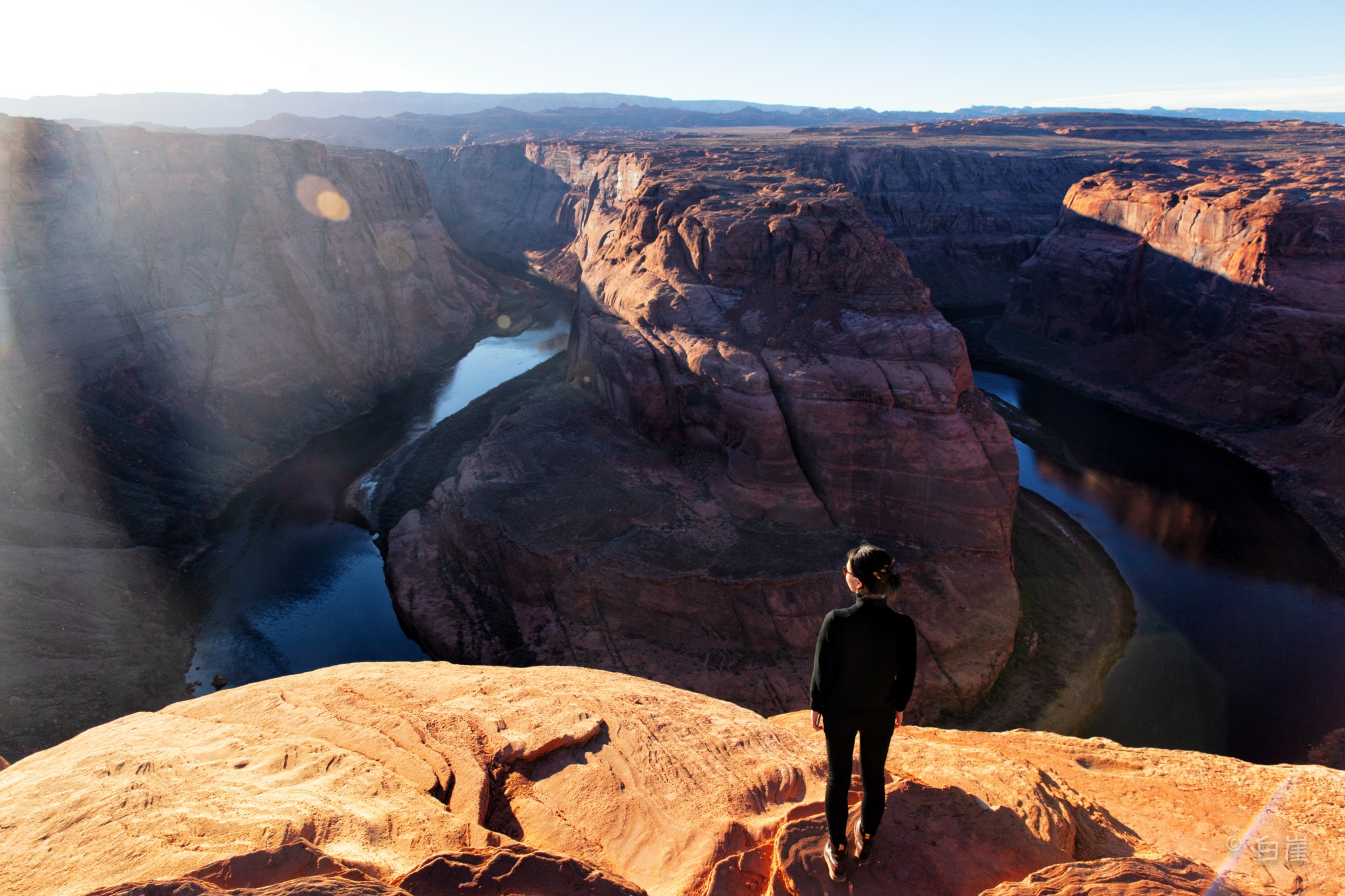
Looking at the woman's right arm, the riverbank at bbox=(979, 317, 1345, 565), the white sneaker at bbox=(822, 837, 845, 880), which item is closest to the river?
the riverbank at bbox=(979, 317, 1345, 565)

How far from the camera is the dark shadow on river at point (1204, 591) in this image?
21.7 metres

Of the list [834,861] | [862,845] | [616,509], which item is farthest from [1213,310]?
[834,861]

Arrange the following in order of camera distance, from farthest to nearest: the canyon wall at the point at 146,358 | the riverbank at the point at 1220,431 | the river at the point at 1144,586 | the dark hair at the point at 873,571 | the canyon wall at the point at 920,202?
the canyon wall at the point at 920,202
the riverbank at the point at 1220,431
the canyon wall at the point at 146,358
the river at the point at 1144,586
the dark hair at the point at 873,571

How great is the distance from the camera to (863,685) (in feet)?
20.8

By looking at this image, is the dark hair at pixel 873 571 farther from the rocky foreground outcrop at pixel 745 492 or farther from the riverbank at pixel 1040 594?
the riverbank at pixel 1040 594

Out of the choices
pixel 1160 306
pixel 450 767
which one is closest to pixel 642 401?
pixel 450 767

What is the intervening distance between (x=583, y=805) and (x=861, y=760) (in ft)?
14.2

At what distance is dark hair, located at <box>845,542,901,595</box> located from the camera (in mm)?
6109

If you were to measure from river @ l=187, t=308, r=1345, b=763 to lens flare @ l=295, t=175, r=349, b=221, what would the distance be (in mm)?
18712

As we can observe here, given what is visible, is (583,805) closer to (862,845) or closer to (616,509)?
(862,845)

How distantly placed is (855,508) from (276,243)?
4237 cm

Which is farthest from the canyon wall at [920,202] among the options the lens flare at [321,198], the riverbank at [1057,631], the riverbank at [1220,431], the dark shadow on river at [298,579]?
the dark shadow on river at [298,579]

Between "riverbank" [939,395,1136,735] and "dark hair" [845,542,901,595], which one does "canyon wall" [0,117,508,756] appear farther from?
"riverbank" [939,395,1136,735]

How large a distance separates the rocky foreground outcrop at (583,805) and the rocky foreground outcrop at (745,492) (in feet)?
31.9
